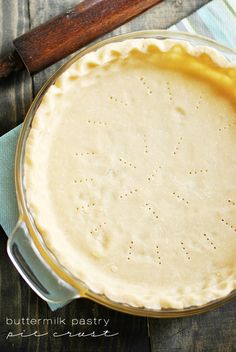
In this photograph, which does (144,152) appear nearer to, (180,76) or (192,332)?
(180,76)

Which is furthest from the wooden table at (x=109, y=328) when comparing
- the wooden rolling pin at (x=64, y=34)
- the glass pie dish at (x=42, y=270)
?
the wooden rolling pin at (x=64, y=34)

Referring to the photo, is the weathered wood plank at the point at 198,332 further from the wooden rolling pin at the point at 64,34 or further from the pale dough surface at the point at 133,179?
the wooden rolling pin at the point at 64,34

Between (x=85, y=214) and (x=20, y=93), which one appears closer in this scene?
(x=85, y=214)

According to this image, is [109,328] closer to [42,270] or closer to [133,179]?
[42,270]

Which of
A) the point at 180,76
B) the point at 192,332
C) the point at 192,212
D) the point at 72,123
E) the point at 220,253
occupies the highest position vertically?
the point at 180,76

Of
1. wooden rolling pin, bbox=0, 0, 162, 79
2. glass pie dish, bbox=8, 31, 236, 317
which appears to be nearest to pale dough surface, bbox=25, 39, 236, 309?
glass pie dish, bbox=8, 31, 236, 317

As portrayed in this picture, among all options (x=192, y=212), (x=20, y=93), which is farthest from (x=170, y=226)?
(x=20, y=93)

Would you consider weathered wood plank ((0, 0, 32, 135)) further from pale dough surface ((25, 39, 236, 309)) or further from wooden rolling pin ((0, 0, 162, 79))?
pale dough surface ((25, 39, 236, 309))

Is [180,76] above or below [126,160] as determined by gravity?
above
